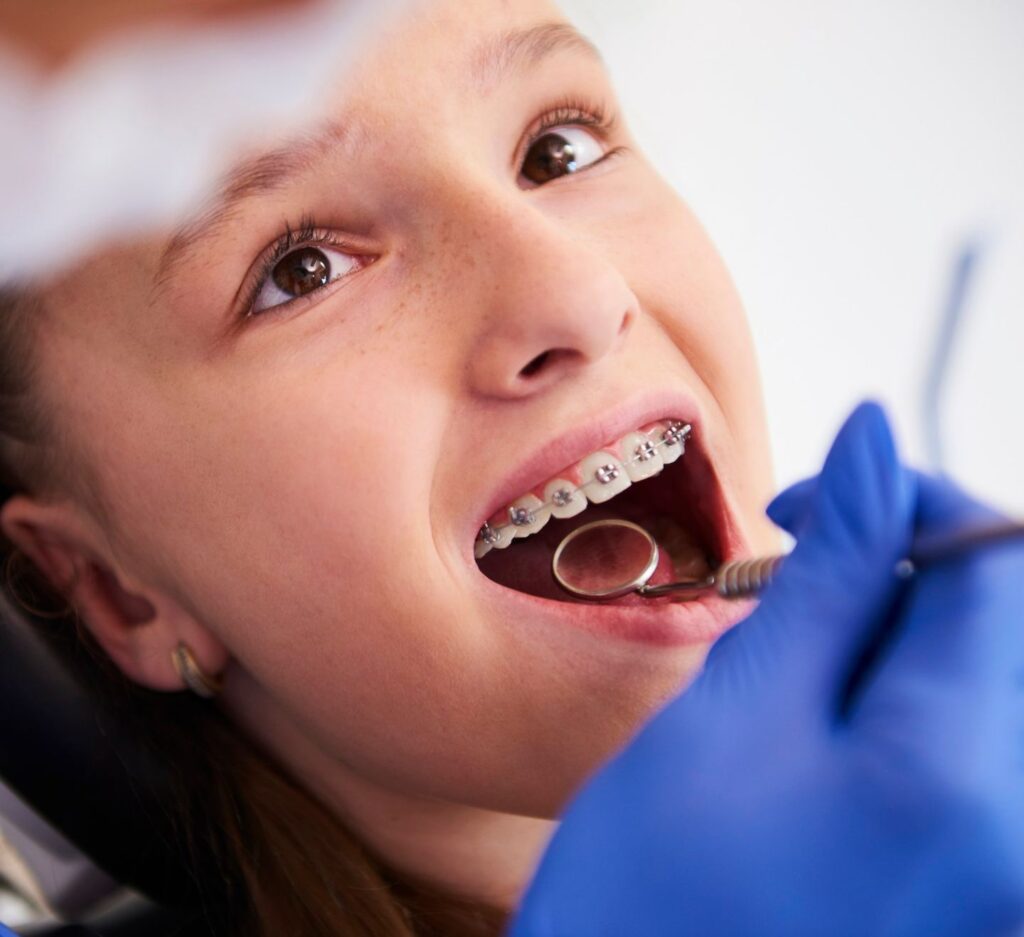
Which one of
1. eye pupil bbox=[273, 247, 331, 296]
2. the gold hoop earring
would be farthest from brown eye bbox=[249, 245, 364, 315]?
the gold hoop earring

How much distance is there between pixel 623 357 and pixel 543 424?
90mm

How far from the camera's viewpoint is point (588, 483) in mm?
917

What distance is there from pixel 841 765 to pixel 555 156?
23.6 inches

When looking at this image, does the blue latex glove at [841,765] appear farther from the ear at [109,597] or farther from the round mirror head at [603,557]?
the ear at [109,597]

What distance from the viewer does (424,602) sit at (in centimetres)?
87

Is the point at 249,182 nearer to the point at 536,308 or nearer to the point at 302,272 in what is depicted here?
the point at 302,272

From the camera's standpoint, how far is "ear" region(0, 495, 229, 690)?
1055 millimetres

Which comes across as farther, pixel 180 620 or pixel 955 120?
pixel 955 120

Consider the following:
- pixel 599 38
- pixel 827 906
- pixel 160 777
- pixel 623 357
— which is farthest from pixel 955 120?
pixel 160 777

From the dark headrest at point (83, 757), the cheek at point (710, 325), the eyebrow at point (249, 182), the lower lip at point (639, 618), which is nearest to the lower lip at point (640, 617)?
the lower lip at point (639, 618)

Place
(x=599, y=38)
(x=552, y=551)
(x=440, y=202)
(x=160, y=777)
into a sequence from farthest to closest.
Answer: (x=599, y=38) < (x=160, y=777) < (x=552, y=551) < (x=440, y=202)

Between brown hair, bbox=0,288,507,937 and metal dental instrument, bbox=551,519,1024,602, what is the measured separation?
38 cm

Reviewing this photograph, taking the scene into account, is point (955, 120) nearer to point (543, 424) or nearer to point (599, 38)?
point (599, 38)

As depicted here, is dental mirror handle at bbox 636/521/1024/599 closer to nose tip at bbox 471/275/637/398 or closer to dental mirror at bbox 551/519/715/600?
dental mirror at bbox 551/519/715/600
